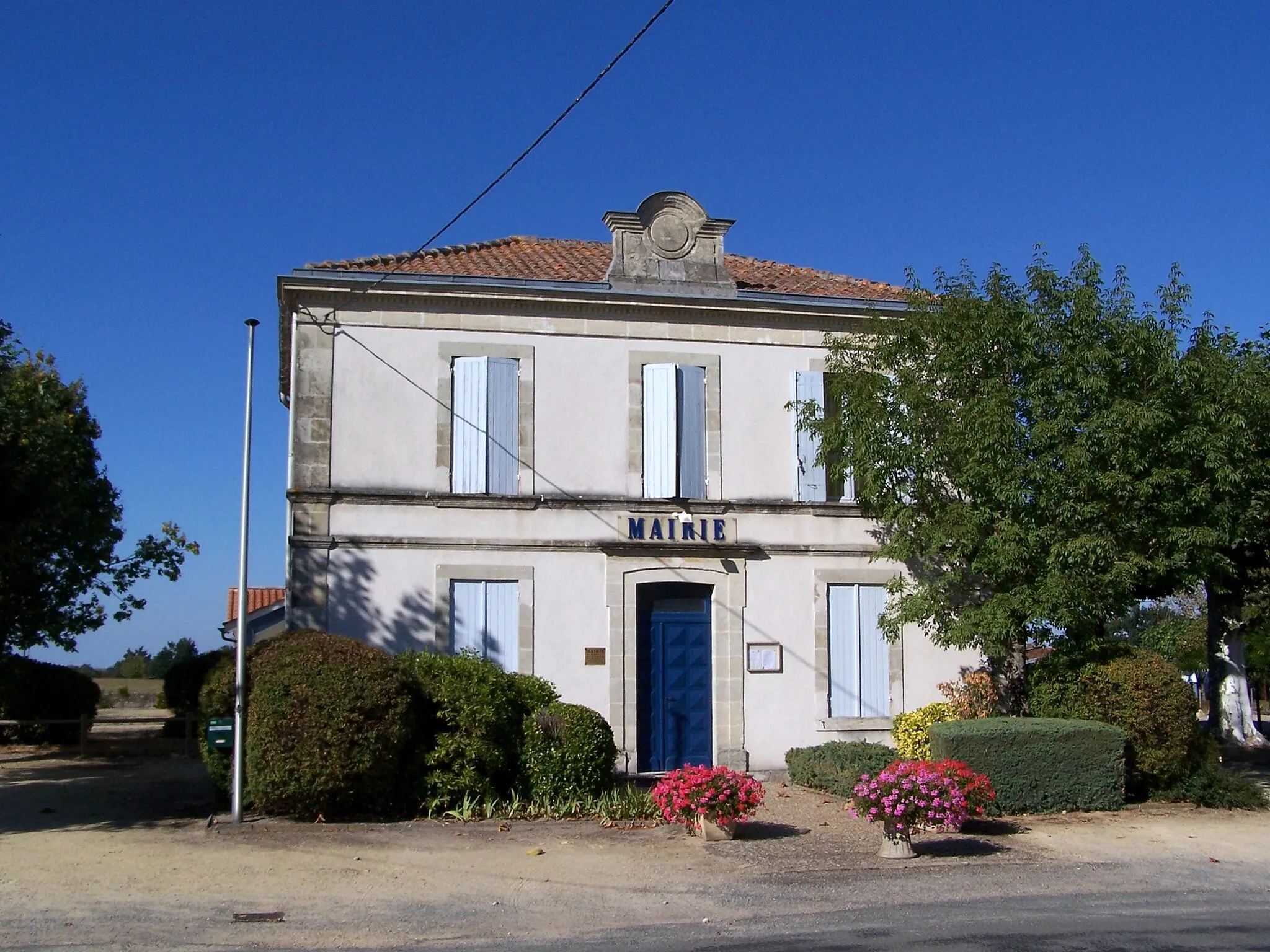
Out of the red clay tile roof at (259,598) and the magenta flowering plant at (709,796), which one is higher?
the red clay tile roof at (259,598)

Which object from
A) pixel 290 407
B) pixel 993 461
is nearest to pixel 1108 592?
pixel 993 461

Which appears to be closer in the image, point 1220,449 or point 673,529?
point 1220,449

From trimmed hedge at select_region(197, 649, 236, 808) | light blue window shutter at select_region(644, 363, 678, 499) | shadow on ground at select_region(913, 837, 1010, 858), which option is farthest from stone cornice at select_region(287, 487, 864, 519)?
shadow on ground at select_region(913, 837, 1010, 858)

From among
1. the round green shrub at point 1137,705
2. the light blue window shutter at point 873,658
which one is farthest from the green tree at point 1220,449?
the light blue window shutter at point 873,658

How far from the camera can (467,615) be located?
1452cm

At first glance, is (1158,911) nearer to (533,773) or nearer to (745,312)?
(533,773)

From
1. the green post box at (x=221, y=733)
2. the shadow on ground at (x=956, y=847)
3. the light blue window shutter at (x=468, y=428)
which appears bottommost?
the shadow on ground at (x=956, y=847)

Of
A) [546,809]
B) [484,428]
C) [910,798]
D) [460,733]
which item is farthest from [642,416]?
[910,798]

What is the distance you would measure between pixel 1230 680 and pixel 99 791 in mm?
19510

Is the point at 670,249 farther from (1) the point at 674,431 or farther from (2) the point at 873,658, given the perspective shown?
(2) the point at 873,658

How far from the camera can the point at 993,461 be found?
524 inches

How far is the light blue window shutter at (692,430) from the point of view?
15.4 metres

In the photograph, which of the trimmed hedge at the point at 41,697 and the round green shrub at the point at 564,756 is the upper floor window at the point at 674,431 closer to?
the round green shrub at the point at 564,756

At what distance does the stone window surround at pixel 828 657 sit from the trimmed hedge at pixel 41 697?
1316 centimetres
